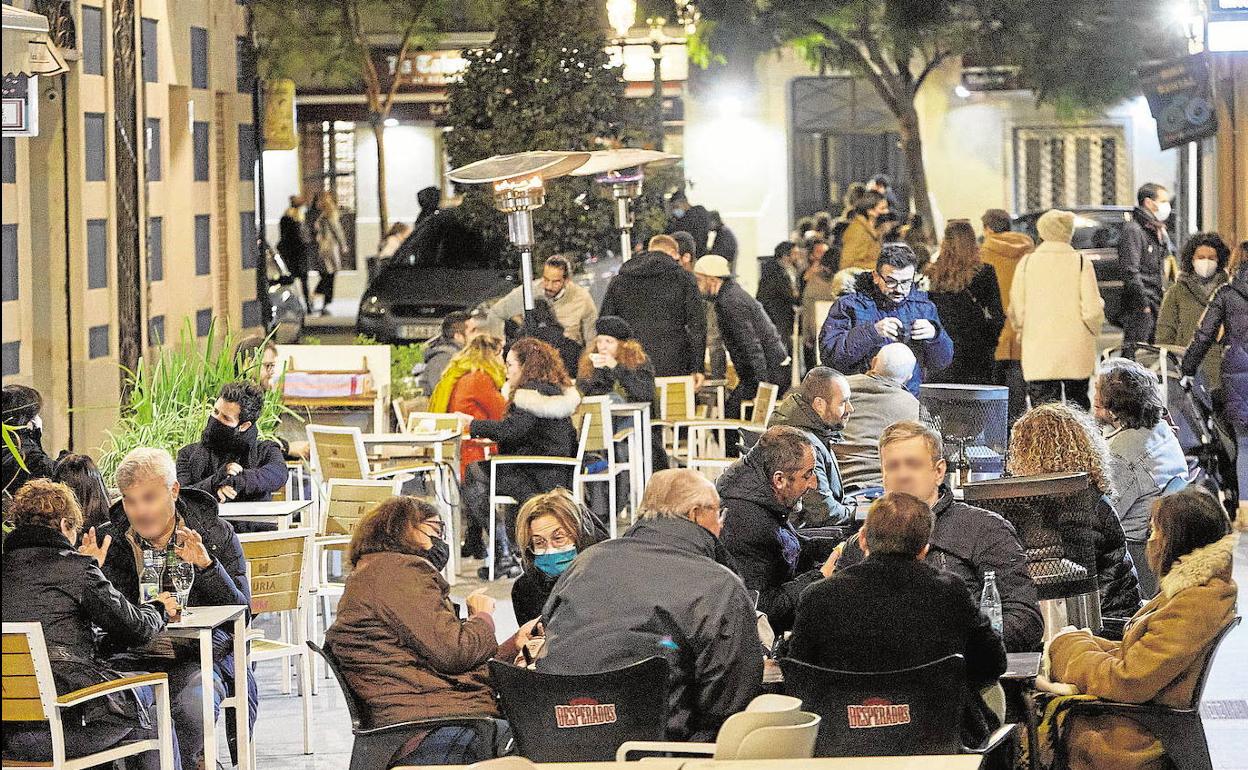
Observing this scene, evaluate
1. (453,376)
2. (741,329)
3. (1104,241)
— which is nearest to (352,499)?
(453,376)

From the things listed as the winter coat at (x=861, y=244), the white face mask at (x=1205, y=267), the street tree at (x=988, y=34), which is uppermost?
the street tree at (x=988, y=34)

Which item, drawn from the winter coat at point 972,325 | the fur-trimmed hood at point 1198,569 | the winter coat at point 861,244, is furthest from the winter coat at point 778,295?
the fur-trimmed hood at point 1198,569

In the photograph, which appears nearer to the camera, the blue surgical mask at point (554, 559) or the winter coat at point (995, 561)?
the winter coat at point (995, 561)

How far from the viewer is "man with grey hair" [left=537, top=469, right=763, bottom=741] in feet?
18.1

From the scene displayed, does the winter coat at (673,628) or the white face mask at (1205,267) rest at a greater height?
the white face mask at (1205,267)

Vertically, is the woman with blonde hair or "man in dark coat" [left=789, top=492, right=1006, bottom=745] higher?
the woman with blonde hair

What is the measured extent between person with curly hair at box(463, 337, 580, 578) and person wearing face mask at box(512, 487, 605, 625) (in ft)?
14.5

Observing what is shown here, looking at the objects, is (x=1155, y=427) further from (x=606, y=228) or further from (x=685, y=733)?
(x=606, y=228)

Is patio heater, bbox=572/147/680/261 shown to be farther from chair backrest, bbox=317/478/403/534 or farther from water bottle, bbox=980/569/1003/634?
water bottle, bbox=980/569/1003/634

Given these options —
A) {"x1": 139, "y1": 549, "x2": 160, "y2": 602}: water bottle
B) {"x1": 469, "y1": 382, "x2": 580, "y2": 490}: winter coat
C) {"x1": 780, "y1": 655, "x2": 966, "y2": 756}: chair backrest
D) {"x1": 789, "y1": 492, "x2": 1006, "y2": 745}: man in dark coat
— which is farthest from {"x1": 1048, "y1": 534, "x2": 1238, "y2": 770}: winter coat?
{"x1": 469, "y1": 382, "x2": 580, "y2": 490}: winter coat

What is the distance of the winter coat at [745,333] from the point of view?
14.3m

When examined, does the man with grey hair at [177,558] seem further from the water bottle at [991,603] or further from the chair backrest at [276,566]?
the water bottle at [991,603]

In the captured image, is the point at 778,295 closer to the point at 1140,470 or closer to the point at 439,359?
the point at 439,359

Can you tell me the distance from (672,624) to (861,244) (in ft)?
45.7
